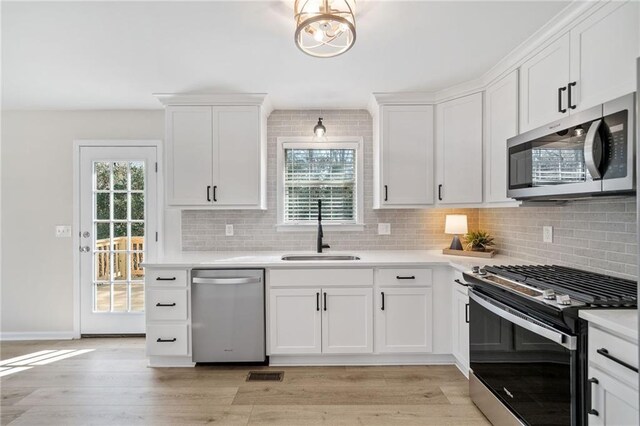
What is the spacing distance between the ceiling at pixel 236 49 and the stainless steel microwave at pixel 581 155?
2.31 ft

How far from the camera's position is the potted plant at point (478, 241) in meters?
3.01

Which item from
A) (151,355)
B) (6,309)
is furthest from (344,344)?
(6,309)

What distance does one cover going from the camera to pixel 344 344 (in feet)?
9.08

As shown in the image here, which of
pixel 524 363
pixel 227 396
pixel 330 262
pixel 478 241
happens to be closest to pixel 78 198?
pixel 227 396

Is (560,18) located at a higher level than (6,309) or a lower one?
higher

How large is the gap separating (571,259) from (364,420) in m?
1.72

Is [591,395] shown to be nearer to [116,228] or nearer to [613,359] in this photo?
[613,359]

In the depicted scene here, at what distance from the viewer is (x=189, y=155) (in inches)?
122

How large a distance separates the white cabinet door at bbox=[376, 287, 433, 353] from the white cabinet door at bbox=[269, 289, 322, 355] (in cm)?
52

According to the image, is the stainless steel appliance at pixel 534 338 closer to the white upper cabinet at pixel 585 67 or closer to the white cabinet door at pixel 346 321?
the white cabinet door at pixel 346 321

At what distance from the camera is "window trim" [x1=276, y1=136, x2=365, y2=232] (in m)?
3.49

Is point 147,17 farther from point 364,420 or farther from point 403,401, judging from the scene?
point 403,401

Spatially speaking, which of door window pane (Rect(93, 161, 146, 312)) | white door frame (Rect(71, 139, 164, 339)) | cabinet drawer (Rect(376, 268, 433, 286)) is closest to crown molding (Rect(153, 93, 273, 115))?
white door frame (Rect(71, 139, 164, 339))

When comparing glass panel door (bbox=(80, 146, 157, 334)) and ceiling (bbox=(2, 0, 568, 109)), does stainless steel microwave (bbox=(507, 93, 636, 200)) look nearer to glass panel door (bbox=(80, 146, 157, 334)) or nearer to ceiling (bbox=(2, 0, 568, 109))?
ceiling (bbox=(2, 0, 568, 109))
